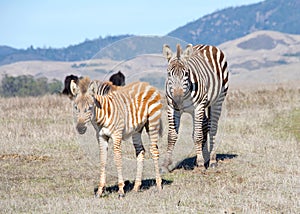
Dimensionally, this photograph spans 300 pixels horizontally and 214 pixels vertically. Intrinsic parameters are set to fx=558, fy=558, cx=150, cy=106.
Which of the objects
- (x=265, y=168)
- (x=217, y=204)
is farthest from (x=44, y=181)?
(x=265, y=168)

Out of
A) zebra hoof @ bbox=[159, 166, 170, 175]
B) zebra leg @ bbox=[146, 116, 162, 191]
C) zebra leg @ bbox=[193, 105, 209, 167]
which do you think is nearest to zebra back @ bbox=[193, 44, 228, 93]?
zebra leg @ bbox=[193, 105, 209, 167]

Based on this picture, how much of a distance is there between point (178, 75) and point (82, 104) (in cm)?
285

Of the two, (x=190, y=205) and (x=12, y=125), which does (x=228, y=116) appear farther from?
(x=190, y=205)

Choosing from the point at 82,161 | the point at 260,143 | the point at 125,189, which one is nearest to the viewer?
the point at 125,189

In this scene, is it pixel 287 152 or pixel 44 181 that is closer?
pixel 44 181

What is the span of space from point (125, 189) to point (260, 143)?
6534 millimetres

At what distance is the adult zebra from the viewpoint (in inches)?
441

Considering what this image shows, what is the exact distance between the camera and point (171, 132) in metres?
12.4

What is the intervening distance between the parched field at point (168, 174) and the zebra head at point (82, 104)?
4.25ft

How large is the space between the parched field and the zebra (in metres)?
0.71

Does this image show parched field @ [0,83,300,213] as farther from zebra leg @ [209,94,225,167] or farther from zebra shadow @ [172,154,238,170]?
zebra leg @ [209,94,225,167]

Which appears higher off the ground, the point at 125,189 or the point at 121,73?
the point at 121,73

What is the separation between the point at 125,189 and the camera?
34.9ft

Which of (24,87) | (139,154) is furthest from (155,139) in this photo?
(24,87)
